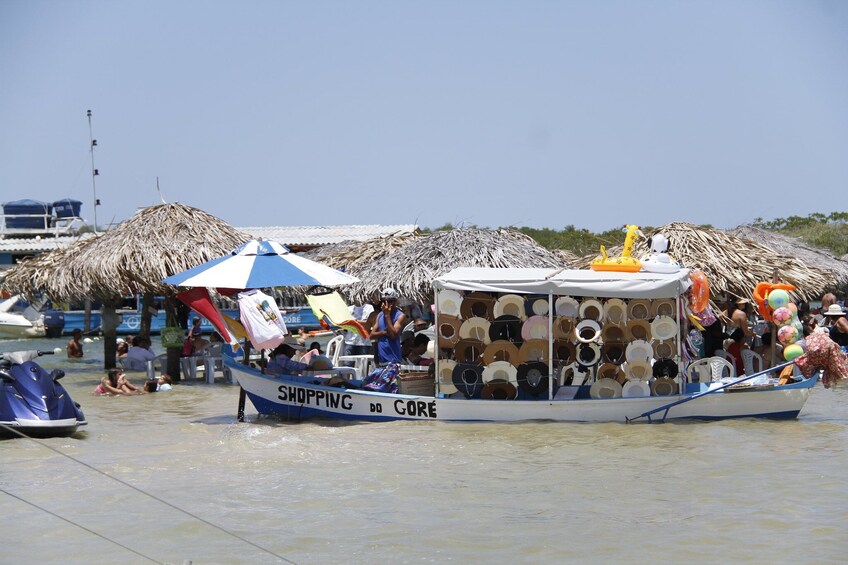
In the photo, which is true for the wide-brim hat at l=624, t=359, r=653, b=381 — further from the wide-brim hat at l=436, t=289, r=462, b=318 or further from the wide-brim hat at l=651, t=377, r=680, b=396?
the wide-brim hat at l=436, t=289, r=462, b=318

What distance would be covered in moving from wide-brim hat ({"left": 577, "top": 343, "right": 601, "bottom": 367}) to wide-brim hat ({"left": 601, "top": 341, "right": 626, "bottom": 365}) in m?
0.10

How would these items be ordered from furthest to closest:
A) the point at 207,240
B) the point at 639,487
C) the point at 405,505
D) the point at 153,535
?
the point at 207,240 < the point at 639,487 < the point at 405,505 < the point at 153,535

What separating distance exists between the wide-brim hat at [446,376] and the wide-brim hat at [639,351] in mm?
→ 2106

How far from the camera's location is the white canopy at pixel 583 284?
11625mm

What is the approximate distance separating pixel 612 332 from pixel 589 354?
→ 387 mm

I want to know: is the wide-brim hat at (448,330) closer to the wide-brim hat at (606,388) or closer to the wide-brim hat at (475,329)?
the wide-brim hat at (475,329)

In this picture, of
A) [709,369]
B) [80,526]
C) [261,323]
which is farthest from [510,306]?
[80,526]

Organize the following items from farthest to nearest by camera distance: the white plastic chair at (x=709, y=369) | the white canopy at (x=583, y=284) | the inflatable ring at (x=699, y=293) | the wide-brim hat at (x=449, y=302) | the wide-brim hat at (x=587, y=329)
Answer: the inflatable ring at (x=699, y=293)
the white plastic chair at (x=709, y=369)
the wide-brim hat at (x=449, y=302)
the wide-brim hat at (x=587, y=329)
the white canopy at (x=583, y=284)

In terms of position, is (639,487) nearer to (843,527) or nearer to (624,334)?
(843,527)

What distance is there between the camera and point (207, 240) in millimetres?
18516

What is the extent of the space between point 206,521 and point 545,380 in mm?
5278

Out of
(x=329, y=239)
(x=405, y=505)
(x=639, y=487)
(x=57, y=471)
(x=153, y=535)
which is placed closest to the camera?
(x=153, y=535)

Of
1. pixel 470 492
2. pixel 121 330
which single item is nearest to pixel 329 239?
pixel 121 330

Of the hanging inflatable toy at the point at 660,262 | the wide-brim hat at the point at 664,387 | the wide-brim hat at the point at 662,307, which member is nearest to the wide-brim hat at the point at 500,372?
the wide-brim hat at the point at 664,387
